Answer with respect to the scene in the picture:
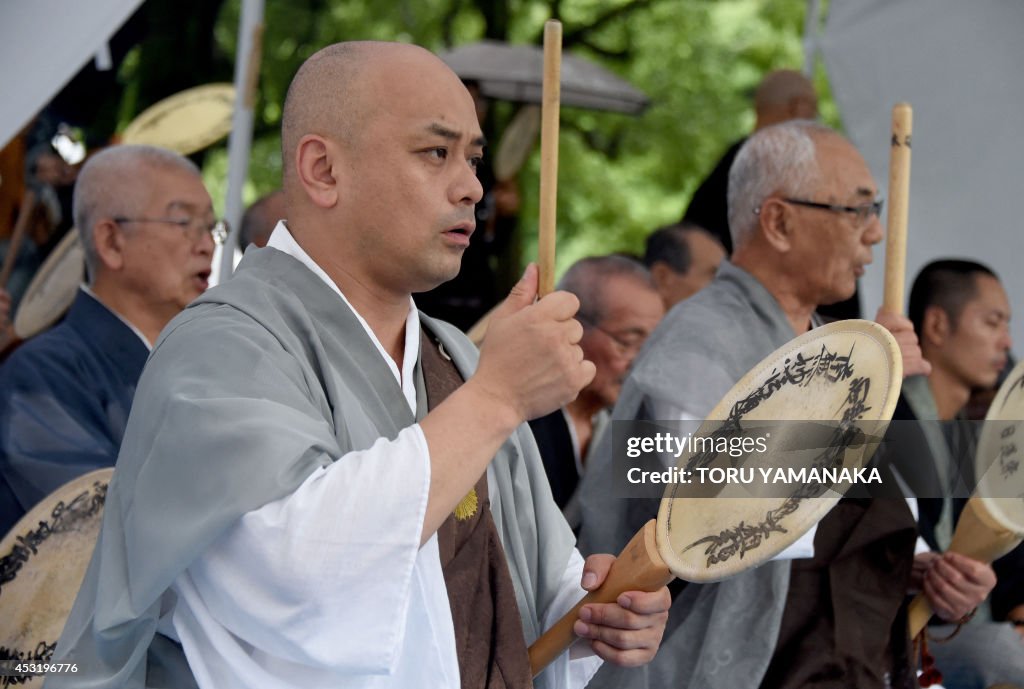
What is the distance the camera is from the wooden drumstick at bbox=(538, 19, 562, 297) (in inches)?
85.4

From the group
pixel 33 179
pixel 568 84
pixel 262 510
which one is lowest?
pixel 262 510

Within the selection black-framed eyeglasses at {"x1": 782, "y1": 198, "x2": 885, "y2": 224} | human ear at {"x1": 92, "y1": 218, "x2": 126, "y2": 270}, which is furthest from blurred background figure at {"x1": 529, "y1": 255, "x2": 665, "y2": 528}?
human ear at {"x1": 92, "y1": 218, "x2": 126, "y2": 270}

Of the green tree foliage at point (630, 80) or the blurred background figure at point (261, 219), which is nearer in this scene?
the blurred background figure at point (261, 219)

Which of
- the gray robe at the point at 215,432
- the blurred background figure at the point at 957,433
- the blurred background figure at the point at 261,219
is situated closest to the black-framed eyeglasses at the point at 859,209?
the blurred background figure at the point at 957,433

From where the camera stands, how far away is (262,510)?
1.85 m

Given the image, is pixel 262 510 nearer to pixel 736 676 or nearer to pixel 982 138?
pixel 736 676

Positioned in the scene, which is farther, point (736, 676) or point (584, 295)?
point (584, 295)

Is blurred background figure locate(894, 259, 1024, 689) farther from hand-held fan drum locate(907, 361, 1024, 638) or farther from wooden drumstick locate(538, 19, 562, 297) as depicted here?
wooden drumstick locate(538, 19, 562, 297)

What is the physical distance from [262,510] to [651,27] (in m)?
12.1

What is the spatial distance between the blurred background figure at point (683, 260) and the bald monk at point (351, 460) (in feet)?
11.2

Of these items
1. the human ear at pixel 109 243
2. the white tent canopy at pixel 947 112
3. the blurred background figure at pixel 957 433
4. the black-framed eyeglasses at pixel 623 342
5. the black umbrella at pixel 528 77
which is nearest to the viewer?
the blurred background figure at pixel 957 433

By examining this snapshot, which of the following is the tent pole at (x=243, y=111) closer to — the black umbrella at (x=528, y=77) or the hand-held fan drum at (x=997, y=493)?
the hand-held fan drum at (x=997, y=493)

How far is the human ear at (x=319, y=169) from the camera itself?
231 cm

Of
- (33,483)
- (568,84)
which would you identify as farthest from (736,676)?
(568,84)
